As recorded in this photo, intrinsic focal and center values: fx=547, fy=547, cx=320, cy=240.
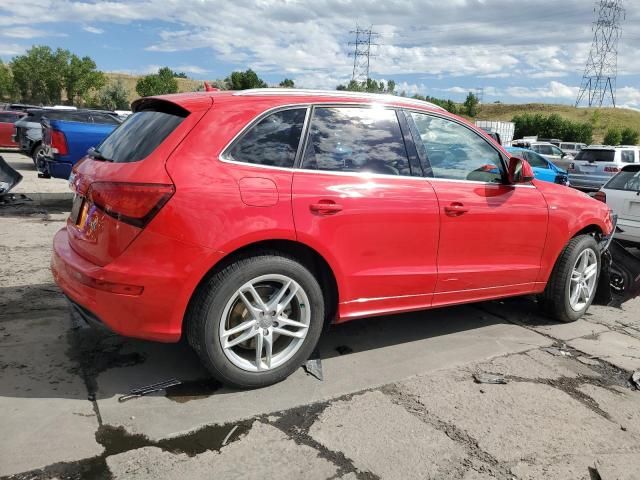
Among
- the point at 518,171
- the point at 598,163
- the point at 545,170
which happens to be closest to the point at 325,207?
the point at 518,171

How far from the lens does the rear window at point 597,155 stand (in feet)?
59.0

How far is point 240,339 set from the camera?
10.9ft

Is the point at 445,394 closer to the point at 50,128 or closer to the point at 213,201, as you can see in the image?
the point at 213,201

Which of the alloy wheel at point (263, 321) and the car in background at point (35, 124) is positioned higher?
the car in background at point (35, 124)

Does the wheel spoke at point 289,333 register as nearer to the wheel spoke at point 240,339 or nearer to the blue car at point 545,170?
the wheel spoke at point 240,339

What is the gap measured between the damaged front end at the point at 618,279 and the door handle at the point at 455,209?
2.44 m

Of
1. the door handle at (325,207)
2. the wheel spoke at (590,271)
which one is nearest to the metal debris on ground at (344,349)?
the door handle at (325,207)

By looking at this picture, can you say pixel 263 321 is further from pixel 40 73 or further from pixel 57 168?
pixel 40 73

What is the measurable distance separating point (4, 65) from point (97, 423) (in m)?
112

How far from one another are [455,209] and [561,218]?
4.46ft

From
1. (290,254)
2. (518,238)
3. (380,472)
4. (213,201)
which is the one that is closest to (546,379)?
(518,238)

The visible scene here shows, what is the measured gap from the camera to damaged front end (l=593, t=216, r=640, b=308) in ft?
18.6

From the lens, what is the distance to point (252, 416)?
3137 mm

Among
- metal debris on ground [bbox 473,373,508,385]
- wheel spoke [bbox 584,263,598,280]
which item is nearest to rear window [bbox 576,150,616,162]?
wheel spoke [bbox 584,263,598,280]
